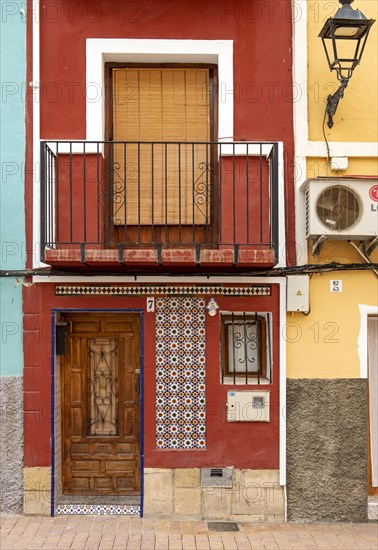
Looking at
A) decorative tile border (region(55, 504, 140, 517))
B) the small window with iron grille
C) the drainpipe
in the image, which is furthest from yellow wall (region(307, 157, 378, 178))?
decorative tile border (region(55, 504, 140, 517))

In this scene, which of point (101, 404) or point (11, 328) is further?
point (101, 404)

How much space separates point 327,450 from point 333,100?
388 cm

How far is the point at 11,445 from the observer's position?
7301 mm

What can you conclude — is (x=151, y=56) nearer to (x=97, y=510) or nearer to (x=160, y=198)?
(x=160, y=198)

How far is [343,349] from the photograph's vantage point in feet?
24.2

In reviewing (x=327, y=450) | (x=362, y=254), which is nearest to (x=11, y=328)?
(x=327, y=450)

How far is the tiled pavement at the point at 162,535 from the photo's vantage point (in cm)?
654

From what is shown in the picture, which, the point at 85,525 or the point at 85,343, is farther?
the point at 85,343

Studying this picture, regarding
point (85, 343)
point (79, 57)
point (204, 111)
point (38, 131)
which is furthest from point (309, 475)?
point (79, 57)

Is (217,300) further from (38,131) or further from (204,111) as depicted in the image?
(38,131)

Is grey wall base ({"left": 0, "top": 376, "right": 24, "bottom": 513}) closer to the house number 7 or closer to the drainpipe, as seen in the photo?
the drainpipe

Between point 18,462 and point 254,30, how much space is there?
5542 mm

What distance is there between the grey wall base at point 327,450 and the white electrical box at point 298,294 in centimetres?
84

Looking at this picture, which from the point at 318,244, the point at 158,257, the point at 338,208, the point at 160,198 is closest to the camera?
the point at 158,257
